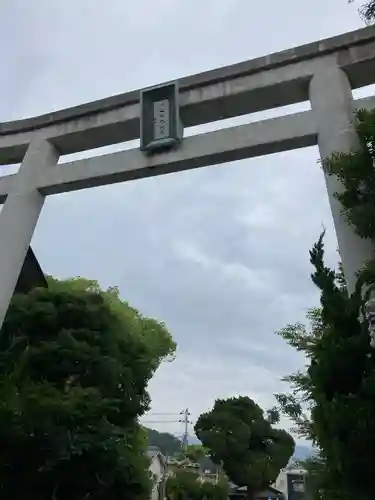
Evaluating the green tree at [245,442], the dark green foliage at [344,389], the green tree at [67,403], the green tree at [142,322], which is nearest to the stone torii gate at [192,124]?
the dark green foliage at [344,389]

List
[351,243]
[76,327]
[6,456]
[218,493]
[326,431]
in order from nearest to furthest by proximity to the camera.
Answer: [326,431], [351,243], [6,456], [76,327], [218,493]

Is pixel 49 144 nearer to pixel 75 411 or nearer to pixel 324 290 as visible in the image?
pixel 75 411

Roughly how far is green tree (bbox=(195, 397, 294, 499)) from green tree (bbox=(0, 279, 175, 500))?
977 centimetres

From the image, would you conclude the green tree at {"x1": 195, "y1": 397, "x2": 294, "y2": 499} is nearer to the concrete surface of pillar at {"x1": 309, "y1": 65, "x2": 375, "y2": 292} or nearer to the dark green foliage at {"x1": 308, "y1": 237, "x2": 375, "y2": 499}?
the concrete surface of pillar at {"x1": 309, "y1": 65, "x2": 375, "y2": 292}

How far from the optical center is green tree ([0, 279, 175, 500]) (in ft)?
23.0

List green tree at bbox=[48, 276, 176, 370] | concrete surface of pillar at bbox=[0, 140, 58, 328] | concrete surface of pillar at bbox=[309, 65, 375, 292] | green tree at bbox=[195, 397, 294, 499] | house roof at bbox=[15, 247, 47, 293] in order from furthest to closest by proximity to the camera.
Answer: green tree at bbox=[195, 397, 294, 499], green tree at bbox=[48, 276, 176, 370], house roof at bbox=[15, 247, 47, 293], concrete surface of pillar at bbox=[0, 140, 58, 328], concrete surface of pillar at bbox=[309, 65, 375, 292]

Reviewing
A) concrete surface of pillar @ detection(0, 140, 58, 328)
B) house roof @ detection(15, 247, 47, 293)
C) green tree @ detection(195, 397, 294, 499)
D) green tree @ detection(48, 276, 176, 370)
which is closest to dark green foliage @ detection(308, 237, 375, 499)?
concrete surface of pillar @ detection(0, 140, 58, 328)

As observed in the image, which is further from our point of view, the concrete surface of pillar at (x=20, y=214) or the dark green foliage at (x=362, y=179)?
the concrete surface of pillar at (x=20, y=214)

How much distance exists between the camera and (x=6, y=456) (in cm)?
704

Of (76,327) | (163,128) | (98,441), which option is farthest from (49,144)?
(98,441)

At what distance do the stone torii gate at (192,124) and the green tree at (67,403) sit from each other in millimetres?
1801

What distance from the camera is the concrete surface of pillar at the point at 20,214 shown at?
636 centimetres

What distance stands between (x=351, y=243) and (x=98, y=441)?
191 inches

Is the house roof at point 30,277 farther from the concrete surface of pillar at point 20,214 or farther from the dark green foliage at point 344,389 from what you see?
the dark green foliage at point 344,389
